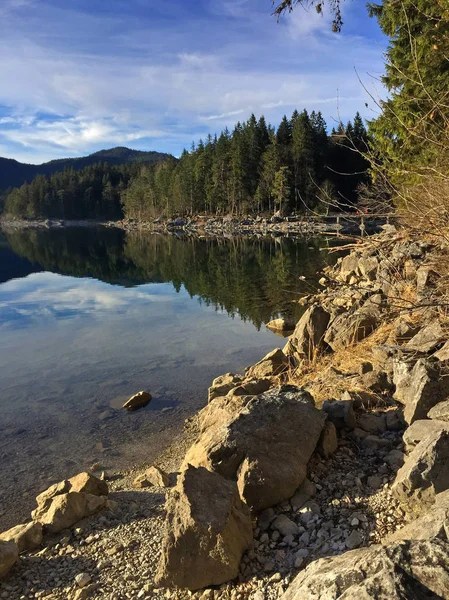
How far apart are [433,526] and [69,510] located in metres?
4.18

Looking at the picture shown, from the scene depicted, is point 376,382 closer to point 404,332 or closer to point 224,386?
point 404,332

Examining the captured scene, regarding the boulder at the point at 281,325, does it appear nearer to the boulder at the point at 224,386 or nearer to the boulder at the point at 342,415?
the boulder at the point at 224,386

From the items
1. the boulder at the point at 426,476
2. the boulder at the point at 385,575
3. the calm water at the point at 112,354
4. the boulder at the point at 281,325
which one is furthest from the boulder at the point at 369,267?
the boulder at the point at 385,575

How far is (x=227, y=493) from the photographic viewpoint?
4.03 metres

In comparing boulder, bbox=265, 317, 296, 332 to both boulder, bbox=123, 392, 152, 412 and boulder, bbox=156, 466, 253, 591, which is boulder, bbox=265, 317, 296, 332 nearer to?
boulder, bbox=123, 392, 152, 412

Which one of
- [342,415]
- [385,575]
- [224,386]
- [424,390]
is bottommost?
[224,386]

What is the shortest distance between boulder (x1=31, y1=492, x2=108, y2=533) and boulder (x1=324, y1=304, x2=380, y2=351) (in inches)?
226

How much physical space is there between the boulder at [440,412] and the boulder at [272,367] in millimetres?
5405

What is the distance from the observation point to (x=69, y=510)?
5.37 m

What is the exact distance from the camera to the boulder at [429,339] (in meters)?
6.33

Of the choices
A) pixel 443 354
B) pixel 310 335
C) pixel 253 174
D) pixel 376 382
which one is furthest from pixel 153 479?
pixel 253 174

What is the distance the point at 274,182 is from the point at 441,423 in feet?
232

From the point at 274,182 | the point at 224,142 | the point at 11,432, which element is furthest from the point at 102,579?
the point at 224,142

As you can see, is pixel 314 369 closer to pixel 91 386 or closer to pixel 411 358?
pixel 411 358
